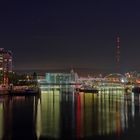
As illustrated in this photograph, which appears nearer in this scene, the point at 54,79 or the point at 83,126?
the point at 83,126

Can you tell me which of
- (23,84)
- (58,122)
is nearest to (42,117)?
(58,122)

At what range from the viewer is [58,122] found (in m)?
19.5

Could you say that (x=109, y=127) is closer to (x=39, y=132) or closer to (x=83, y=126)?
(x=83, y=126)

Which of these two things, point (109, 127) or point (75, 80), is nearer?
point (109, 127)

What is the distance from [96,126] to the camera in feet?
60.3

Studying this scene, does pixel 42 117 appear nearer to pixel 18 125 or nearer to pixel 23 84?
pixel 18 125

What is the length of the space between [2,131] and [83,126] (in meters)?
3.92

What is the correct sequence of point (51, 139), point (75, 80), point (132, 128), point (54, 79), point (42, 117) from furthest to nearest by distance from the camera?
→ point (54, 79)
point (75, 80)
point (42, 117)
point (132, 128)
point (51, 139)

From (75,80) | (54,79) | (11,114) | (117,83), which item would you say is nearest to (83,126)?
(11,114)

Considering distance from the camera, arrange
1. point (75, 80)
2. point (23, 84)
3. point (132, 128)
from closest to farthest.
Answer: point (132, 128), point (23, 84), point (75, 80)

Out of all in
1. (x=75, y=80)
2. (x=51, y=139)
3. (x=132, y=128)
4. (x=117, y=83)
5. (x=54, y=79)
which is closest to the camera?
(x=51, y=139)

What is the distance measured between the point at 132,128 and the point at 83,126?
224cm

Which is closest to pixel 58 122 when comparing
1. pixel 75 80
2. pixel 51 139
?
pixel 51 139

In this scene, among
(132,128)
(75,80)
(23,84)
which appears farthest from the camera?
(75,80)
